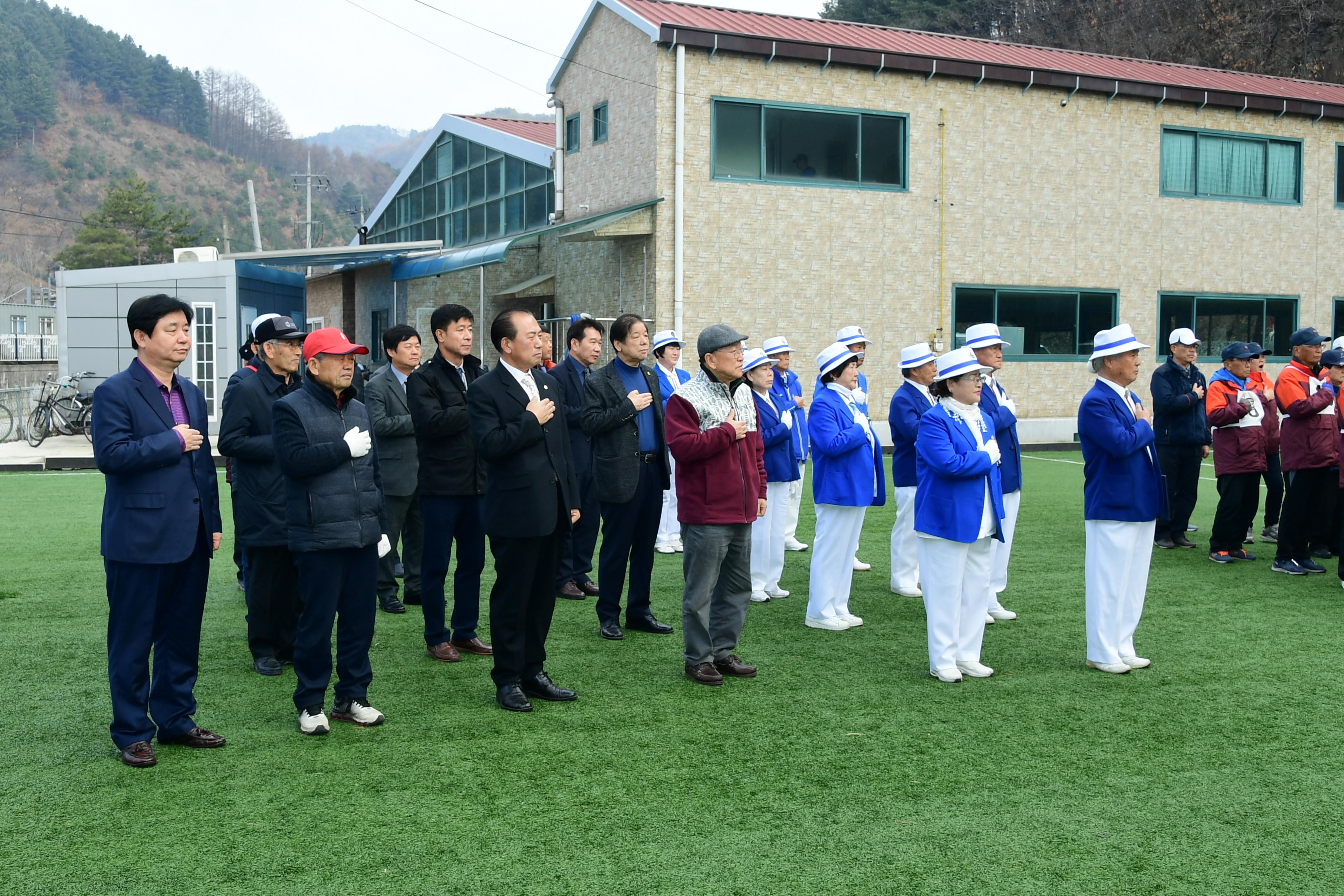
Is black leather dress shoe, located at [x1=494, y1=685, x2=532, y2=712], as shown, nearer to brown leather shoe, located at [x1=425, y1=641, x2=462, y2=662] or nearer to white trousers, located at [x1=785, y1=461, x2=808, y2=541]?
brown leather shoe, located at [x1=425, y1=641, x2=462, y2=662]

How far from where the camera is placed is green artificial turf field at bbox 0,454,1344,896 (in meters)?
3.61

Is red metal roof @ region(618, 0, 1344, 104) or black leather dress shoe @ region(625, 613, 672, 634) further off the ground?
red metal roof @ region(618, 0, 1344, 104)

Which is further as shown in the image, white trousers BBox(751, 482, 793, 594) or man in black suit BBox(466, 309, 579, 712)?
white trousers BBox(751, 482, 793, 594)

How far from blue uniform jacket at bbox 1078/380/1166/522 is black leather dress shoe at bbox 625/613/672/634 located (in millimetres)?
2540

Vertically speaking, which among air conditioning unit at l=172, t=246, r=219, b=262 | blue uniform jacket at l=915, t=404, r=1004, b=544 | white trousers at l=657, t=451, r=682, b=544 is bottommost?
white trousers at l=657, t=451, r=682, b=544

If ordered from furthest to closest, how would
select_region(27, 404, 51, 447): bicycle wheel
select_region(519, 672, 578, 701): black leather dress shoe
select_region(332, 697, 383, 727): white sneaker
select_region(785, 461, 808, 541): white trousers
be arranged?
1. select_region(27, 404, 51, 447): bicycle wheel
2. select_region(785, 461, 808, 541): white trousers
3. select_region(519, 672, 578, 701): black leather dress shoe
4. select_region(332, 697, 383, 727): white sneaker

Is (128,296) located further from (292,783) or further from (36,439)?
(292,783)

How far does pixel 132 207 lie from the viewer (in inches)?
2261

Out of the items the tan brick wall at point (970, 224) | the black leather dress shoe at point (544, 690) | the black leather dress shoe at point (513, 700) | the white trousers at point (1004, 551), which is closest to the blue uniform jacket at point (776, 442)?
the white trousers at point (1004, 551)

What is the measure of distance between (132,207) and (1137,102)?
52.4m

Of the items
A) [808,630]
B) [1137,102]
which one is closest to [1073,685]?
[808,630]

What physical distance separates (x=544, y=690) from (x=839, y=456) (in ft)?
8.29

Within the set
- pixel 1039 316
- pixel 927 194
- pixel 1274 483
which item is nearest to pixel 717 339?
pixel 1274 483

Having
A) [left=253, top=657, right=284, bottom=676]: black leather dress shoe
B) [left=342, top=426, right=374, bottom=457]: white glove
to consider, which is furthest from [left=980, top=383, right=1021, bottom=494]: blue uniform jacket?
[left=253, top=657, right=284, bottom=676]: black leather dress shoe
